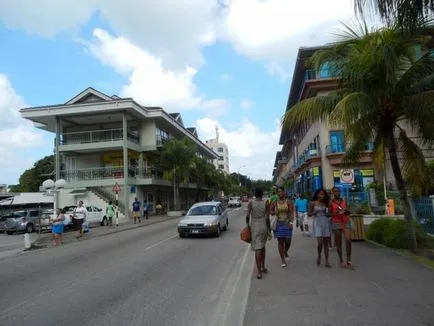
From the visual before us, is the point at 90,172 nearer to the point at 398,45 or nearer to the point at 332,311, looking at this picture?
the point at 398,45

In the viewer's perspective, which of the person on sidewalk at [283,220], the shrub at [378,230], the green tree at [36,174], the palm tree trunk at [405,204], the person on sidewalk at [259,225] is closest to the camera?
the person on sidewalk at [259,225]

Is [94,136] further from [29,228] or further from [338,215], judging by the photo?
[338,215]

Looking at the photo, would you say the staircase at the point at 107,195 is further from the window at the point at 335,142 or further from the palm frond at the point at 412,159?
the palm frond at the point at 412,159

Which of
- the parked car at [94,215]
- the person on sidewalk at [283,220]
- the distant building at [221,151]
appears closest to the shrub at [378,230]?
the person on sidewalk at [283,220]

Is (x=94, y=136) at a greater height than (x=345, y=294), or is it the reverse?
(x=94, y=136)

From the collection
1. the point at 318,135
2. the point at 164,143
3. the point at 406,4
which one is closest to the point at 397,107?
the point at 406,4

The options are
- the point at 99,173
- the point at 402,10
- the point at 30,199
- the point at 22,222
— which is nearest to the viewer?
the point at 402,10

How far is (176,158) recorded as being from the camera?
137 ft

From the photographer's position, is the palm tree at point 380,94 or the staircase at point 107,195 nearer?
the palm tree at point 380,94

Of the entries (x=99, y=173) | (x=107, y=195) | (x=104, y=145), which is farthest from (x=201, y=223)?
(x=99, y=173)

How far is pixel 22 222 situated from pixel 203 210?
13697 millimetres

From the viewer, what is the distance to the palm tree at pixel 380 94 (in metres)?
10.8

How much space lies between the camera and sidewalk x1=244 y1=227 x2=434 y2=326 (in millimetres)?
5473

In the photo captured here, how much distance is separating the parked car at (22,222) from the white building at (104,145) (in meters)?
10.4
